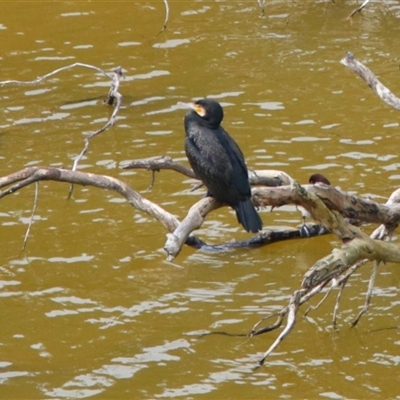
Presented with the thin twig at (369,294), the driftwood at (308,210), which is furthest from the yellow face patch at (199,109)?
the thin twig at (369,294)

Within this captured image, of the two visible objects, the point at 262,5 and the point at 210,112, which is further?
the point at 262,5

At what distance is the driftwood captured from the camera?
21.3ft

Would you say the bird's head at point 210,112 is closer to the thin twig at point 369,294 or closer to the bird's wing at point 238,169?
the bird's wing at point 238,169

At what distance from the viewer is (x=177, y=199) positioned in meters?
10.1

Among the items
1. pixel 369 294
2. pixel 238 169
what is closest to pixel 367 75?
pixel 238 169

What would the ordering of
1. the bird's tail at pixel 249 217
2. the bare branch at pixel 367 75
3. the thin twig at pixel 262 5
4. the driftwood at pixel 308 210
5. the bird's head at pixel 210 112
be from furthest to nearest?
1. the thin twig at pixel 262 5
2. the bird's head at pixel 210 112
3. the bird's tail at pixel 249 217
4. the bare branch at pixel 367 75
5. the driftwood at pixel 308 210

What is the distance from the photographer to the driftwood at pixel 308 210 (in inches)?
255

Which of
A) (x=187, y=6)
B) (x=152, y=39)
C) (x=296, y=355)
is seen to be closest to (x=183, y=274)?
(x=296, y=355)

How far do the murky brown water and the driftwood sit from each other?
424 millimetres

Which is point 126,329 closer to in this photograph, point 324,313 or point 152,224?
point 324,313

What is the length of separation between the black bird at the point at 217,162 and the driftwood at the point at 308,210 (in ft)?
0.38

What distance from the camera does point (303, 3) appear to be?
601 inches

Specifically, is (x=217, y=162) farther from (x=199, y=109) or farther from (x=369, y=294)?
(x=369, y=294)

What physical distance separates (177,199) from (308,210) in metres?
3.29
